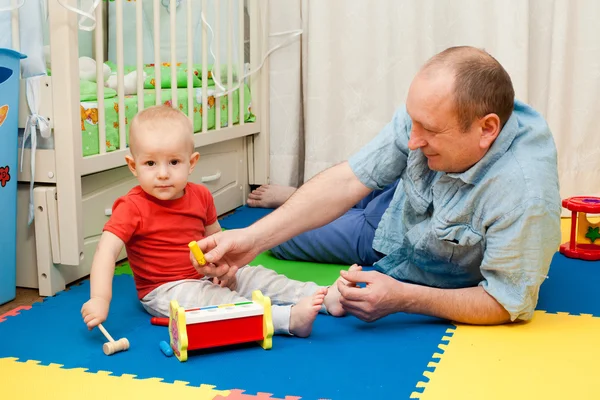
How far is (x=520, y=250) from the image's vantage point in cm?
123

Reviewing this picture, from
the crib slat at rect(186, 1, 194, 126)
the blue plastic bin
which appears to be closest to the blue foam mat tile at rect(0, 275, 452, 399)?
the blue plastic bin

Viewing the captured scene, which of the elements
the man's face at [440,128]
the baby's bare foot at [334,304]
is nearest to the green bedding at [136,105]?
the baby's bare foot at [334,304]

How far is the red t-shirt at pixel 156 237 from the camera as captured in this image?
1390 millimetres

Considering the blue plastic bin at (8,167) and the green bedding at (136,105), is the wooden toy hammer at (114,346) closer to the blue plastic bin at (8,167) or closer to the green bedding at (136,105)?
the blue plastic bin at (8,167)

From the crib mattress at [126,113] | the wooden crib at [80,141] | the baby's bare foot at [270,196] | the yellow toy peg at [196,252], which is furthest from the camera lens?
the baby's bare foot at [270,196]

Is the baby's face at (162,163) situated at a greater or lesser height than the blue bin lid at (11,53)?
lesser

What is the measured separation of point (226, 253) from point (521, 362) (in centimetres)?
55

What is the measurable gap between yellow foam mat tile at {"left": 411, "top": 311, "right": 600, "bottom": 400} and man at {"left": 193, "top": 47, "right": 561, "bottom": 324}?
5 cm

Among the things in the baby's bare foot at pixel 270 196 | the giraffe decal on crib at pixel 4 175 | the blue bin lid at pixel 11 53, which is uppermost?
the blue bin lid at pixel 11 53

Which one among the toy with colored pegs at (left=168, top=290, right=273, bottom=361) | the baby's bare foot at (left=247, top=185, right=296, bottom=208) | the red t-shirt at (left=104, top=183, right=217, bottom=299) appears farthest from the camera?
the baby's bare foot at (left=247, top=185, right=296, bottom=208)

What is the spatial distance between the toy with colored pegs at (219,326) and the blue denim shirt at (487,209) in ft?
1.22

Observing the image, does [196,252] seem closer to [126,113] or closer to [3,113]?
[3,113]

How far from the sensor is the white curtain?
2.32 meters

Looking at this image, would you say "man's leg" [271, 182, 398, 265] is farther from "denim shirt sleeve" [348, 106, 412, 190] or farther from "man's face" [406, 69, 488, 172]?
"man's face" [406, 69, 488, 172]
